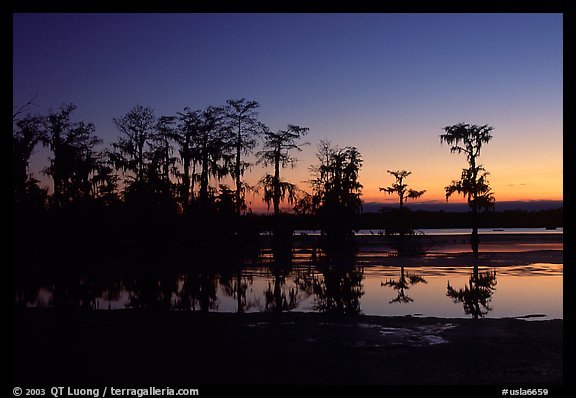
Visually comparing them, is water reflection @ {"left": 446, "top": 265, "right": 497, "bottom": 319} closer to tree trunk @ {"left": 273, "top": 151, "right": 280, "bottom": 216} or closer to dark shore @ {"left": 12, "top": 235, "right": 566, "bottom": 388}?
dark shore @ {"left": 12, "top": 235, "right": 566, "bottom": 388}

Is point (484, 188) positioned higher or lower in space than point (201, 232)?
higher

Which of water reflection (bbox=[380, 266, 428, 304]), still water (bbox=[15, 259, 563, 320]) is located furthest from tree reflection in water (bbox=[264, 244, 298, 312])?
water reflection (bbox=[380, 266, 428, 304])

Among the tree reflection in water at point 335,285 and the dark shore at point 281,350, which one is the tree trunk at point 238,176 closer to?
the tree reflection in water at point 335,285

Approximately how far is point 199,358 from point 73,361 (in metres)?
2.17

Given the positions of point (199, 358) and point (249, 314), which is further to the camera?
point (249, 314)

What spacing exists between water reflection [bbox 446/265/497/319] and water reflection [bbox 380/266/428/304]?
150cm

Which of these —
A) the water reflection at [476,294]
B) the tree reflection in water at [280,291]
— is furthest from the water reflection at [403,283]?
the tree reflection in water at [280,291]

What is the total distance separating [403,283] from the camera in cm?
2197

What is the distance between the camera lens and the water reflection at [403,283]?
17.5 metres

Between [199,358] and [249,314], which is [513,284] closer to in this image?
[249,314]

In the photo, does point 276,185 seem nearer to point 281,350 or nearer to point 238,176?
point 238,176

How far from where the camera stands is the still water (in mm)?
15914
